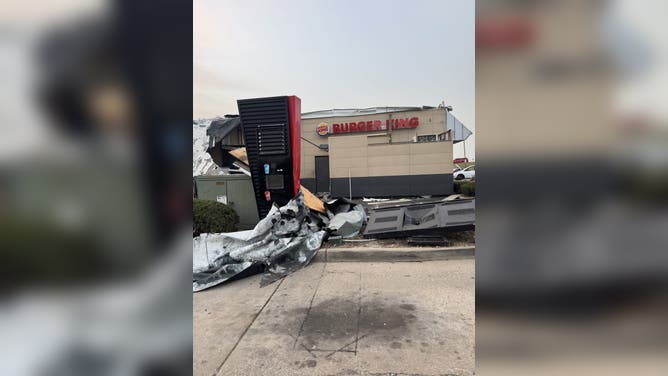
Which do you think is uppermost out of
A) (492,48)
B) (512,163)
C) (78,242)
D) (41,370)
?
(492,48)

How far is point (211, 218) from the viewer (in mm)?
5180

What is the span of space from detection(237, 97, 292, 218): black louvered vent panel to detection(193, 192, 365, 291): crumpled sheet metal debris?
562 millimetres

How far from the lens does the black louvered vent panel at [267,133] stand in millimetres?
5207

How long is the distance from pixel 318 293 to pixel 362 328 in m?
0.90

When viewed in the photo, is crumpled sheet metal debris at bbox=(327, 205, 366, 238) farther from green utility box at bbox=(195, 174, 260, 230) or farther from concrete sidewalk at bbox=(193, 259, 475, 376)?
green utility box at bbox=(195, 174, 260, 230)

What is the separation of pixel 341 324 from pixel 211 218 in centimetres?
322

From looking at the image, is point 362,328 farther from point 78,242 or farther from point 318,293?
point 78,242

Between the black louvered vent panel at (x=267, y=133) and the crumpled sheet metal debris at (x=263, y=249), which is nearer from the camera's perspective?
the crumpled sheet metal debris at (x=263, y=249)

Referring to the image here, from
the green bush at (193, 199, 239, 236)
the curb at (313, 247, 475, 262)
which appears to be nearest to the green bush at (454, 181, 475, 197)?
the curb at (313, 247, 475, 262)

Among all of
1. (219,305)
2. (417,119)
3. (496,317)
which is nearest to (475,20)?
(496,317)

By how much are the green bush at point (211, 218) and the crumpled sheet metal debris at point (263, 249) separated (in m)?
0.55

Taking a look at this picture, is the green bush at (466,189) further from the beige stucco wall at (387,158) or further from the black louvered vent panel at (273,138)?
the black louvered vent panel at (273,138)

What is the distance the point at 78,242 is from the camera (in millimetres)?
759

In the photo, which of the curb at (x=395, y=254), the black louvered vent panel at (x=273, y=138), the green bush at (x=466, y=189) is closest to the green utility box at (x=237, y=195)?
the black louvered vent panel at (x=273, y=138)
